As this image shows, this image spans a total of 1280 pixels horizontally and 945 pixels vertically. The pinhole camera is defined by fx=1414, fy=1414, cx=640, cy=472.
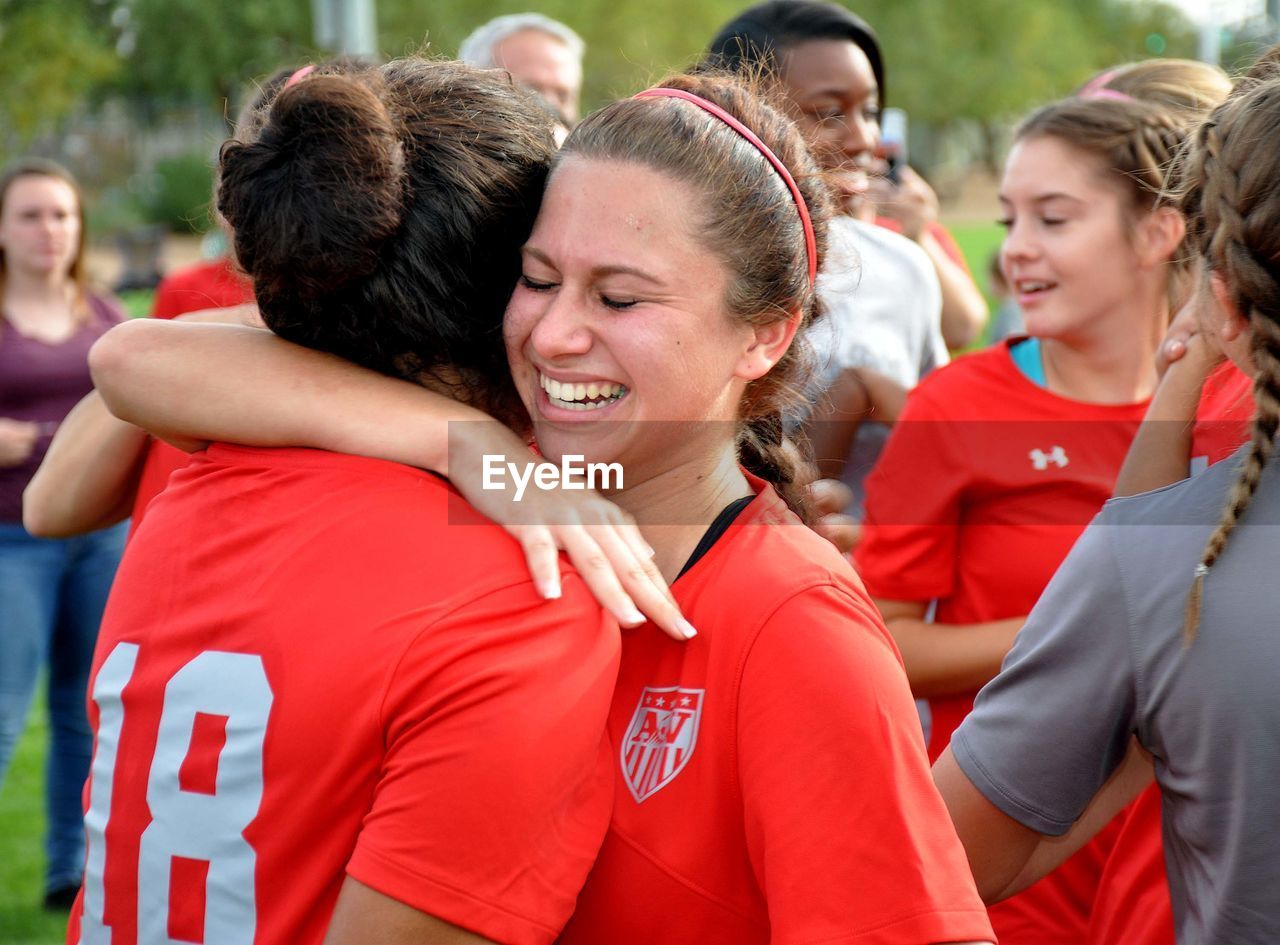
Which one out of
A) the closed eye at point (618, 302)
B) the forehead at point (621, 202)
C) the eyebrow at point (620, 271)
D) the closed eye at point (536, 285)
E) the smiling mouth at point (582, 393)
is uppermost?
the forehead at point (621, 202)

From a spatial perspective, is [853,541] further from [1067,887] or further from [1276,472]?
[1276,472]

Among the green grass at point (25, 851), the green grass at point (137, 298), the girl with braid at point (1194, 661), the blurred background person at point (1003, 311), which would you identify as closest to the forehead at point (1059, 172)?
the girl with braid at point (1194, 661)

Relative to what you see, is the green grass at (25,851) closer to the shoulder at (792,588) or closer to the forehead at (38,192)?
the forehead at (38,192)

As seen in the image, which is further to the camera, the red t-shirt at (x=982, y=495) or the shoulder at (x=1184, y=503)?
the red t-shirt at (x=982, y=495)

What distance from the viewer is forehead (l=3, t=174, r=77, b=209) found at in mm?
5938

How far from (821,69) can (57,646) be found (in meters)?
3.39

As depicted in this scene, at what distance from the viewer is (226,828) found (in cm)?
150

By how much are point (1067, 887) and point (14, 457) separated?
3989mm

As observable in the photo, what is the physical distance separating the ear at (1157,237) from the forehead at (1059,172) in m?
0.09

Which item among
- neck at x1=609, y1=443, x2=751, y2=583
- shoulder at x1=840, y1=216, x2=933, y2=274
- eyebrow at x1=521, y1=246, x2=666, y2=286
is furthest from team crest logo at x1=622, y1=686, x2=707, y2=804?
shoulder at x1=840, y1=216, x2=933, y2=274

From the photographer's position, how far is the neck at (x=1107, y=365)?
9.87 ft

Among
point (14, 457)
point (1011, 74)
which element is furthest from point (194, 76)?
point (14, 457)

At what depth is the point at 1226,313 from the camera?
1.74 m

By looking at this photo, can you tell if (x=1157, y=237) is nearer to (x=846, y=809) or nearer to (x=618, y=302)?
(x=618, y=302)
